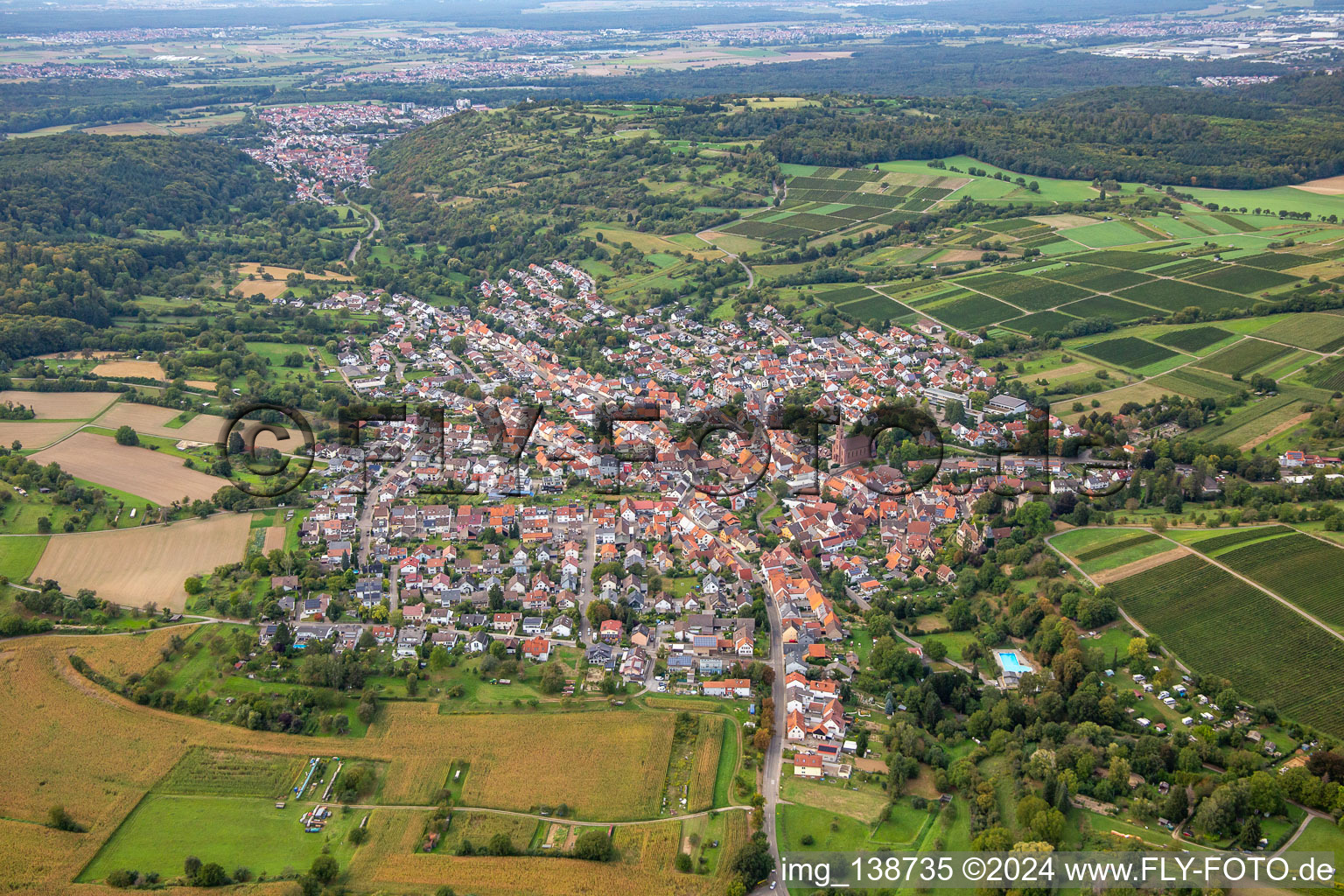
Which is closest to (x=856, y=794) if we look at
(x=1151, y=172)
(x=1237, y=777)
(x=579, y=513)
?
(x=1237, y=777)

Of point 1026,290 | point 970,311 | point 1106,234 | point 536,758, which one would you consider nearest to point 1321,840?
point 536,758

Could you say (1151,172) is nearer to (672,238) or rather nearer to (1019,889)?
(672,238)

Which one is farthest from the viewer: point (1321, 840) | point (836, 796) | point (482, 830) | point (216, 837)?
point (836, 796)

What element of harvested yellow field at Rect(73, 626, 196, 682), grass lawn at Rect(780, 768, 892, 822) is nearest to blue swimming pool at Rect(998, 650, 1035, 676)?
grass lawn at Rect(780, 768, 892, 822)

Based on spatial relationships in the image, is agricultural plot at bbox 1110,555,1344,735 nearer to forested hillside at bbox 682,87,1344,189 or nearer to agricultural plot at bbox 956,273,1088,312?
agricultural plot at bbox 956,273,1088,312

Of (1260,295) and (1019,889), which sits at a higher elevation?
Result: (1260,295)

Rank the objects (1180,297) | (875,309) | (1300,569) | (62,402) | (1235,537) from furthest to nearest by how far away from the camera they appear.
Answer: (875,309)
(1180,297)
(62,402)
(1235,537)
(1300,569)

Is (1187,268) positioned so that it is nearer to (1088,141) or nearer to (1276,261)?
(1276,261)
